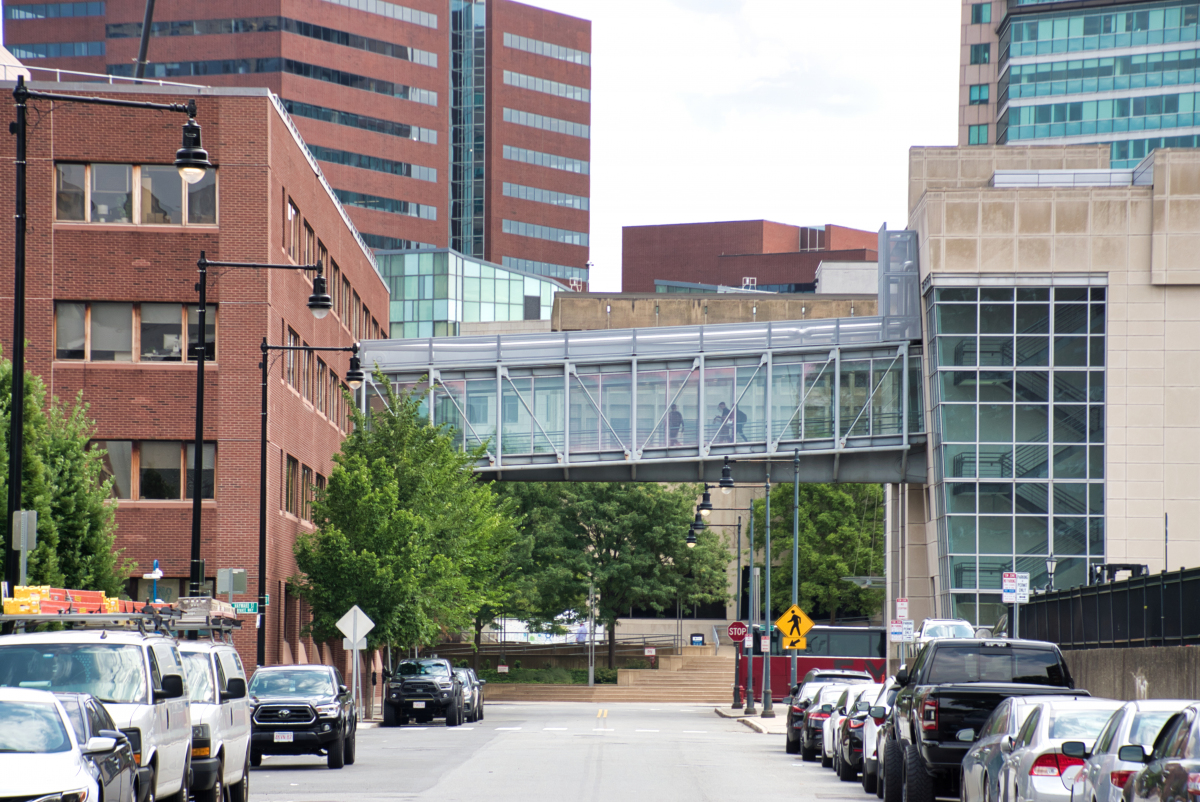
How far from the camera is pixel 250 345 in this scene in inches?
1617

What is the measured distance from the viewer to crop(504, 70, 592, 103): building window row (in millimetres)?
129250

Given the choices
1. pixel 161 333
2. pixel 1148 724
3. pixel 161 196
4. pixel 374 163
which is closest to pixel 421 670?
pixel 161 333

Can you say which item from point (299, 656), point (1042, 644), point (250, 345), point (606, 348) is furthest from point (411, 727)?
point (1042, 644)

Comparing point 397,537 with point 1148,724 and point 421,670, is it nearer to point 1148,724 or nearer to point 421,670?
point 421,670

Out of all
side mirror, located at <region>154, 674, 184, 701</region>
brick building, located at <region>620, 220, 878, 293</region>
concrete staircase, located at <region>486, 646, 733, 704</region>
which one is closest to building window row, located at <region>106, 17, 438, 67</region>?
brick building, located at <region>620, 220, 878, 293</region>

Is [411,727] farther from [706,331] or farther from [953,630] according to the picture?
[706,331]

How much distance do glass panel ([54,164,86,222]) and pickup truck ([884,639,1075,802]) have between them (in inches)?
1111

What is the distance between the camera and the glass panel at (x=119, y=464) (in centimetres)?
4047

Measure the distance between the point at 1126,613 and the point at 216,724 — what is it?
1837 centimetres

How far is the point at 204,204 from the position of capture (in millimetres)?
41156

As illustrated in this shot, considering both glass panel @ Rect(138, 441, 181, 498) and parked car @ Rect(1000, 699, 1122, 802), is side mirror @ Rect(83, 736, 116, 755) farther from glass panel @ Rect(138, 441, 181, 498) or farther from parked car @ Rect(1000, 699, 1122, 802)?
glass panel @ Rect(138, 441, 181, 498)

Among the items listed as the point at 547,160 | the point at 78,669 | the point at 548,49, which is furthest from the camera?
the point at 547,160

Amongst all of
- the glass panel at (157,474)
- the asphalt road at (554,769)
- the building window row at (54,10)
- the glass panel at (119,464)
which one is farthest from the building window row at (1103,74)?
the glass panel at (119,464)

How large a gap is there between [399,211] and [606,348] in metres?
65.6
